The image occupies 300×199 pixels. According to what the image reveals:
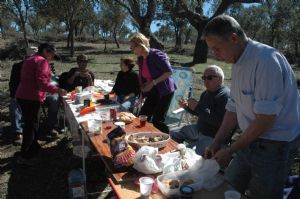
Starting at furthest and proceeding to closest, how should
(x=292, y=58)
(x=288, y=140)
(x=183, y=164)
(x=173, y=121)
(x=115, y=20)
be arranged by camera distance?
(x=115, y=20) < (x=292, y=58) < (x=173, y=121) < (x=183, y=164) < (x=288, y=140)

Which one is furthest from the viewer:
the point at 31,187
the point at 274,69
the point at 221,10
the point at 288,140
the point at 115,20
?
the point at 115,20

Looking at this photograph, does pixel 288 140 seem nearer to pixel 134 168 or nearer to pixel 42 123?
pixel 134 168

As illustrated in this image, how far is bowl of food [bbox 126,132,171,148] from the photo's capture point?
279 cm

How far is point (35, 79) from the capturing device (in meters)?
4.54

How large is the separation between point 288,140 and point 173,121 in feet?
12.5

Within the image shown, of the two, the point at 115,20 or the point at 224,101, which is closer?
the point at 224,101

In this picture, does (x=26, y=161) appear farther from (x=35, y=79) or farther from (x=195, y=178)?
(x=195, y=178)

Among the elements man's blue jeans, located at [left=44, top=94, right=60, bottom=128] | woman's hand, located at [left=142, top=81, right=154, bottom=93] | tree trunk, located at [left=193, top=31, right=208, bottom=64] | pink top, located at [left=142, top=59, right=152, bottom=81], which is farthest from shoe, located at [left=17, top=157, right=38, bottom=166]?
tree trunk, located at [left=193, top=31, right=208, bottom=64]

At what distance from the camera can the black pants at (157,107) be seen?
4.80 m

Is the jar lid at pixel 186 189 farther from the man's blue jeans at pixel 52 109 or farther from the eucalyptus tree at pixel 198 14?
the eucalyptus tree at pixel 198 14

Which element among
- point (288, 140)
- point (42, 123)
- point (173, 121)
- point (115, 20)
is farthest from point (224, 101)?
point (115, 20)

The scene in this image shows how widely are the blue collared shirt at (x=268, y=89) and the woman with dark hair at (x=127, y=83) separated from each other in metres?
3.79

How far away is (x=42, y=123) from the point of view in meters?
6.48

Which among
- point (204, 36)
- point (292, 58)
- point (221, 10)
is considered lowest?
point (292, 58)
